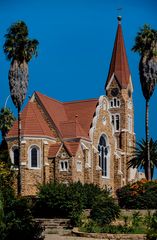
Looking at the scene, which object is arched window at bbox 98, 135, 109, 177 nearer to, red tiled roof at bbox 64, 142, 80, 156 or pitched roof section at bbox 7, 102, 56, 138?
red tiled roof at bbox 64, 142, 80, 156

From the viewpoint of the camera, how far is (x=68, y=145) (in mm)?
57719

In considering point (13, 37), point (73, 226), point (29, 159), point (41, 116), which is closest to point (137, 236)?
point (73, 226)

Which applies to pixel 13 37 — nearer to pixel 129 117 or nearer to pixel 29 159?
pixel 29 159

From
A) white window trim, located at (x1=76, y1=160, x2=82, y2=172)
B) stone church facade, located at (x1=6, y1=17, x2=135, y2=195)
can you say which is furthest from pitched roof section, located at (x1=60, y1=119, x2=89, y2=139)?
white window trim, located at (x1=76, y1=160, x2=82, y2=172)

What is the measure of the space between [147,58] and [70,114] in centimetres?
1982

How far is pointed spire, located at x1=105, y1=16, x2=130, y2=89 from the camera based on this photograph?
3049 inches

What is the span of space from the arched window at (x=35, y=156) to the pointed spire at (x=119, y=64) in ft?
76.8

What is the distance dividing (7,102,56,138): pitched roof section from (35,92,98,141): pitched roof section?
1209 mm

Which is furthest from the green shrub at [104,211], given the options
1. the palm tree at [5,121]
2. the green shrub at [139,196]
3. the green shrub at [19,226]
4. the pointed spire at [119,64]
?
the pointed spire at [119,64]

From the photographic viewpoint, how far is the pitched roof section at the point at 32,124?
187 feet

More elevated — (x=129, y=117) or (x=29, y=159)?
(x=129, y=117)

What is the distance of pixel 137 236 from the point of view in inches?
920

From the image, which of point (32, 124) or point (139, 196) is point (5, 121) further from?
point (139, 196)

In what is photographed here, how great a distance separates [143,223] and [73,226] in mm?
3717
